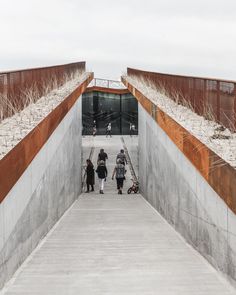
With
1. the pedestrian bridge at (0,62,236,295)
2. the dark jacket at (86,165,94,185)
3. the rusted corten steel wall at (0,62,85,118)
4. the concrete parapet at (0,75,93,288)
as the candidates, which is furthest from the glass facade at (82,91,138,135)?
the concrete parapet at (0,75,93,288)

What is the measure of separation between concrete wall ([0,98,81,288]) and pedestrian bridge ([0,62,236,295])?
15 millimetres

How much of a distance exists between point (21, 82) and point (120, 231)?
5.75 metres

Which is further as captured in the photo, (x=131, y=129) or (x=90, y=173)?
(x=131, y=129)

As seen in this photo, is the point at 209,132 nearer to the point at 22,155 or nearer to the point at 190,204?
the point at 190,204

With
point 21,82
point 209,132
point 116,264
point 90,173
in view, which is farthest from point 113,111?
point 116,264

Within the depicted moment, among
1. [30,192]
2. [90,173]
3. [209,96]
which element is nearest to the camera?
[30,192]

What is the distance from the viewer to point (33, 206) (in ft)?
29.7

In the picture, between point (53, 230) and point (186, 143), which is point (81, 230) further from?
point (186, 143)

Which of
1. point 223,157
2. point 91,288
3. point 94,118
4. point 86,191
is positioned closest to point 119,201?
point 86,191

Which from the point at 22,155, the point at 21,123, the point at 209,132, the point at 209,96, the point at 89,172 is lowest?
the point at 89,172

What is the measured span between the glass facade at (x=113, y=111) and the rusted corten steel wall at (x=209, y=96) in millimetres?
26022

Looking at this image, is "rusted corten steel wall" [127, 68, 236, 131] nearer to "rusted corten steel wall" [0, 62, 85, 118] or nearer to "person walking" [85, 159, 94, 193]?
"person walking" [85, 159, 94, 193]

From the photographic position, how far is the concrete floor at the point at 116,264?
21.6 feet

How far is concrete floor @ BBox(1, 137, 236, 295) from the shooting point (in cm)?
659
